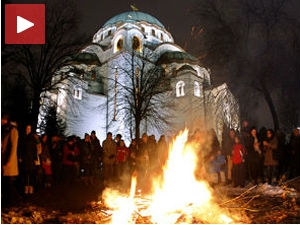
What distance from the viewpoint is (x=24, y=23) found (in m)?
4.95

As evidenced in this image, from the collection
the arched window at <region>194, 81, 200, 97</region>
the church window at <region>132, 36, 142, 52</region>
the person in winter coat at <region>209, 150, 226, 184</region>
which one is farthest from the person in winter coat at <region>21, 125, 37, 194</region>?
the church window at <region>132, 36, 142, 52</region>

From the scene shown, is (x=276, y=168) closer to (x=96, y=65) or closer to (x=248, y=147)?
(x=248, y=147)

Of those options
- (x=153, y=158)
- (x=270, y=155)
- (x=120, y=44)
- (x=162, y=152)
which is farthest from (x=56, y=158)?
(x=120, y=44)

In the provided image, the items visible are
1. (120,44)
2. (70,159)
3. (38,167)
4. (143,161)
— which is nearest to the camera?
(38,167)

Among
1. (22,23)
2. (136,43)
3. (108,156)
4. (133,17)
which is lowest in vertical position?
(108,156)

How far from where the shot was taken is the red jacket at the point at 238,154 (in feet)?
A: 25.5

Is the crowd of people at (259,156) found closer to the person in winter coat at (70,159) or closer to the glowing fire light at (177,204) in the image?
the glowing fire light at (177,204)

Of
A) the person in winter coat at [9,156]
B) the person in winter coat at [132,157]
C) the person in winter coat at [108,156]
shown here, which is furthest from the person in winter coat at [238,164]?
the person in winter coat at [9,156]

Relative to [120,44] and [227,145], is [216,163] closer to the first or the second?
[227,145]

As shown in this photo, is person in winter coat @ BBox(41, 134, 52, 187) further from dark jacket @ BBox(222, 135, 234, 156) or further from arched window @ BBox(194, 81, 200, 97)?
arched window @ BBox(194, 81, 200, 97)

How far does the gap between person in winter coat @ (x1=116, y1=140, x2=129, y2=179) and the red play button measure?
582 cm

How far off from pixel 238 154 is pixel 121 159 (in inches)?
178

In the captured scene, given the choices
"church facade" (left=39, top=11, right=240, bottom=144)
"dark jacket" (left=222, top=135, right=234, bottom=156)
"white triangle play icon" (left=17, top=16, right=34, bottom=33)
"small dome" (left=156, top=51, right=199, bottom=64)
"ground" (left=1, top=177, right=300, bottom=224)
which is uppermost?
"small dome" (left=156, top=51, right=199, bottom=64)

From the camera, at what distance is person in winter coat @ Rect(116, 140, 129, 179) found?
988 centimetres
